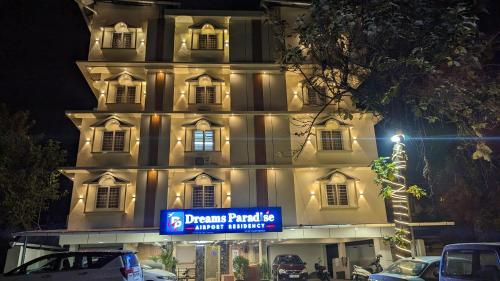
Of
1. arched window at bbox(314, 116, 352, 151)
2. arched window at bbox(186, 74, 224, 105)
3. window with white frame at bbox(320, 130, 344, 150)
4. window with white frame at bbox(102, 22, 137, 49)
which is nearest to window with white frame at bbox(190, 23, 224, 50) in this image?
arched window at bbox(186, 74, 224, 105)

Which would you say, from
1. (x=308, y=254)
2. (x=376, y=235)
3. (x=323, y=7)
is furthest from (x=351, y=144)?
(x=323, y=7)

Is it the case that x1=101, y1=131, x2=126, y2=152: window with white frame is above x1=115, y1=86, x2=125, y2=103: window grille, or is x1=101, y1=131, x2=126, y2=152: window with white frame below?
below

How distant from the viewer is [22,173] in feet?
60.0

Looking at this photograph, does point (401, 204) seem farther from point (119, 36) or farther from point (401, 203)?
point (119, 36)

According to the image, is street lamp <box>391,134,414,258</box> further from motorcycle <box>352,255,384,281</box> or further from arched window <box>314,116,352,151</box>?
arched window <box>314,116,352,151</box>

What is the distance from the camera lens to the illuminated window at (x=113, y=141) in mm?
18578

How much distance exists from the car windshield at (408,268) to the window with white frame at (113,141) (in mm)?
14133

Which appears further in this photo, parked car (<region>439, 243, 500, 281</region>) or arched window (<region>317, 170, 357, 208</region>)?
arched window (<region>317, 170, 357, 208</region>)

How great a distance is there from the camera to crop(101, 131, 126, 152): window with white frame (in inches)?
731

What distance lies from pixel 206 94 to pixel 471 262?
1562cm

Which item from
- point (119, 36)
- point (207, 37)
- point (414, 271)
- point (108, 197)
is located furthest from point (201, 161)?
point (414, 271)

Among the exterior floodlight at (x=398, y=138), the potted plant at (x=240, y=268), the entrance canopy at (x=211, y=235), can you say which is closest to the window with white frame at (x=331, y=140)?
the entrance canopy at (x=211, y=235)

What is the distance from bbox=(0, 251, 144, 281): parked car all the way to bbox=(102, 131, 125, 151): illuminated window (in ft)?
31.5

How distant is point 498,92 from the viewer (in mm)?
8609
